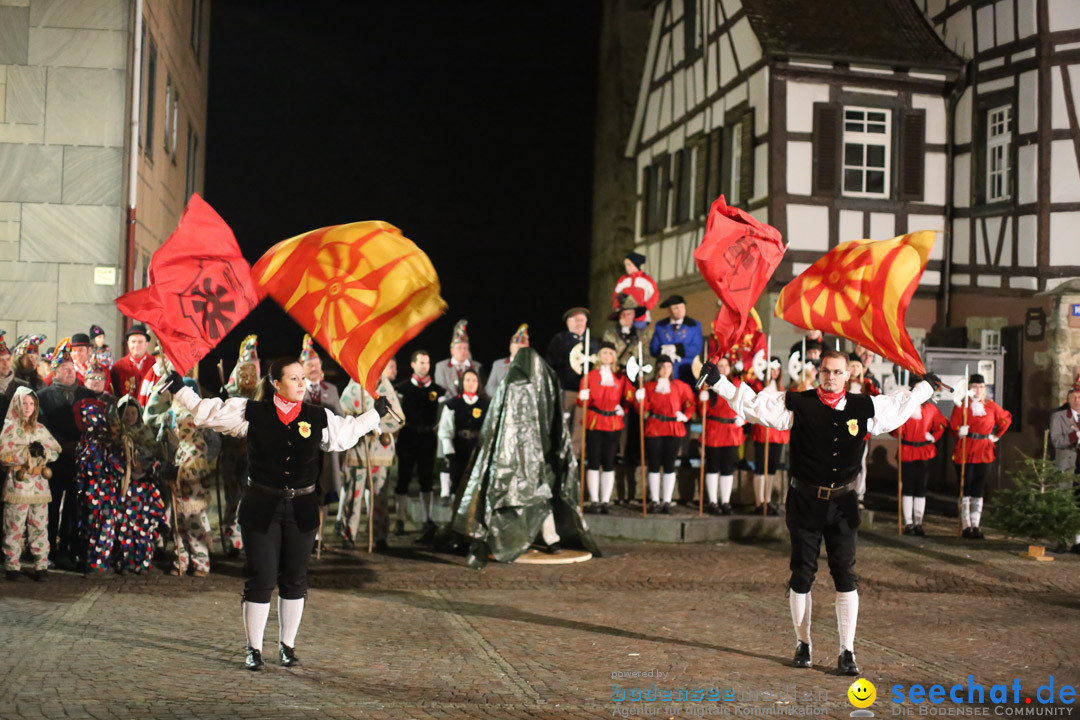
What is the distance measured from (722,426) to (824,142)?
7396 mm

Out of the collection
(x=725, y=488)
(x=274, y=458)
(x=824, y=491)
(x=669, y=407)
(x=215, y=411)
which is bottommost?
(x=725, y=488)

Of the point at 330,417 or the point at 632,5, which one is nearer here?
the point at 330,417

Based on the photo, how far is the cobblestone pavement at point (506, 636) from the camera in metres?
6.61

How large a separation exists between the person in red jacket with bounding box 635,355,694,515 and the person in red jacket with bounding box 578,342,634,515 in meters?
0.30

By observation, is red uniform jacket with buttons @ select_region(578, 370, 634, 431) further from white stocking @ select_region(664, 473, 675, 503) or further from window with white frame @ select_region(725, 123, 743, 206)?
window with white frame @ select_region(725, 123, 743, 206)

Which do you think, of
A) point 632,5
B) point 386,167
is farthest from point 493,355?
point 632,5

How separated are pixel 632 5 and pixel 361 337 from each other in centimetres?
2271

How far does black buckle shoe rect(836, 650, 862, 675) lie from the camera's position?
738 centimetres

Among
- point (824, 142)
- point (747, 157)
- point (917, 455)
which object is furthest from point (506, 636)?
point (747, 157)

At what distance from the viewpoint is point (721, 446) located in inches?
550

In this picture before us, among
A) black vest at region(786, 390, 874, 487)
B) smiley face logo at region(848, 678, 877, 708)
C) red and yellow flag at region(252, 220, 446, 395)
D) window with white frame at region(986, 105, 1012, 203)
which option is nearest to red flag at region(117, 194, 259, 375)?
red and yellow flag at region(252, 220, 446, 395)

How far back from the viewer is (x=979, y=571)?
38.9ft

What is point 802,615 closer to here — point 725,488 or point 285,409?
point 285,409

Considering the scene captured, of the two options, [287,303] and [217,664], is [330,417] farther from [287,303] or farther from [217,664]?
[217,664]
